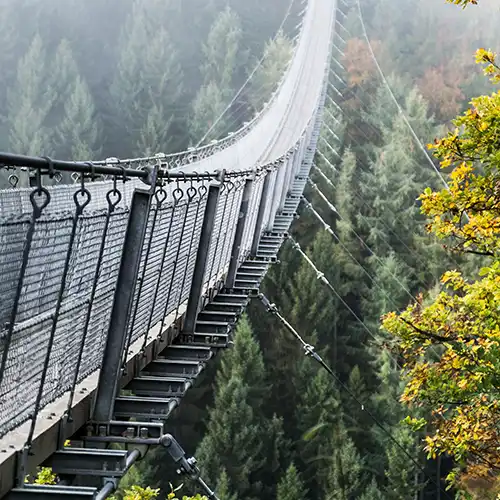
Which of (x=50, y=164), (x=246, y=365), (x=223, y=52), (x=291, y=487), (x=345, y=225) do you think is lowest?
(x=291, y=487)

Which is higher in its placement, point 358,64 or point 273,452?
point 358,64

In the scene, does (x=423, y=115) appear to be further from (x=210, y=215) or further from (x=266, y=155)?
(x=210, y=215)

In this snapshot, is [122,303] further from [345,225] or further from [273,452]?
[345,225]

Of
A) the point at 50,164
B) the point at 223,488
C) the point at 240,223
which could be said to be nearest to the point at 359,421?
the point at 223,488

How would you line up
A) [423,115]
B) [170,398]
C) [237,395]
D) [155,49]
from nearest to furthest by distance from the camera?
[170,398], [237,395], [423,115], [155,49]

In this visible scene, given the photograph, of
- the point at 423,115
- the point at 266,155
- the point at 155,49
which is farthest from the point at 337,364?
the point at 155,49

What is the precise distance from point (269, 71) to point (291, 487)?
65.2ft

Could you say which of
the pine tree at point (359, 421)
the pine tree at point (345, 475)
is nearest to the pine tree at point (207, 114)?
the pine tree at point (359, 421)

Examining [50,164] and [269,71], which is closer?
[50,164]

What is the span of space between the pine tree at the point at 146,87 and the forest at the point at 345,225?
0.32ft

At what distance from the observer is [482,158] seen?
3.64m

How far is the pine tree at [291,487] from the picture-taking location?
19.1 m

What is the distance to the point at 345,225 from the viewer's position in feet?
77.7

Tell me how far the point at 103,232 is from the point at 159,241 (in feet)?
2.50
